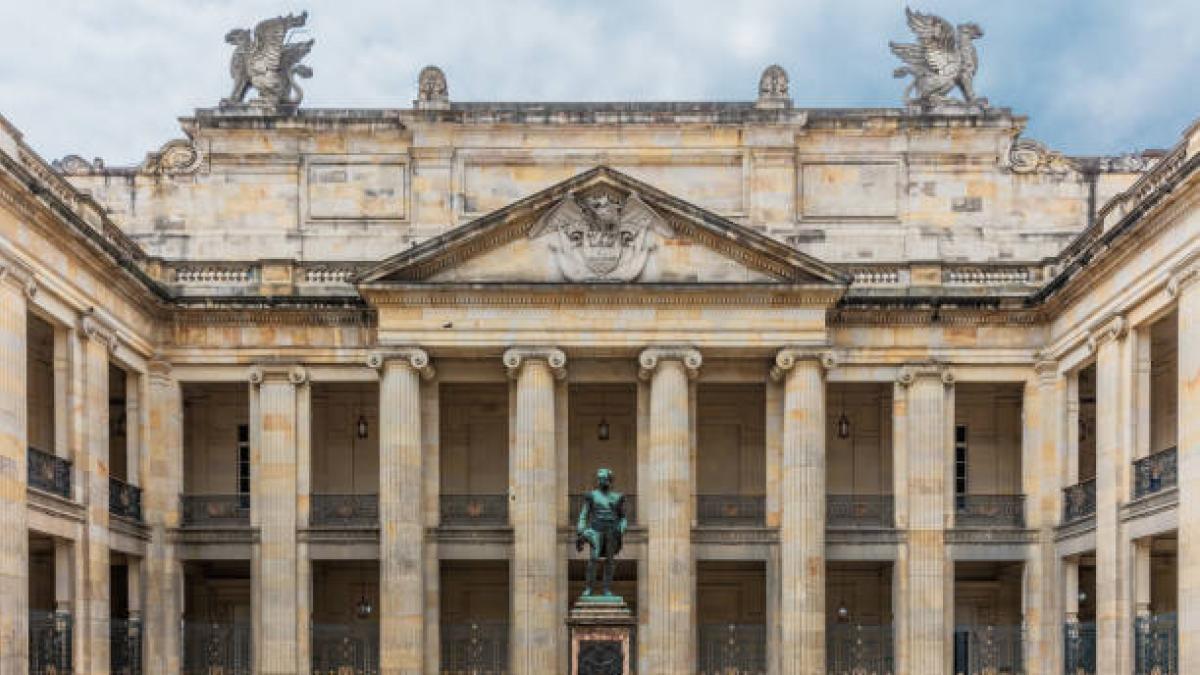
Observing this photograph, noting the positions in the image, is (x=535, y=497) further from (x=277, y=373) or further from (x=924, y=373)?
(x=924, y=373)

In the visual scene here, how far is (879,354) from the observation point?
3503cm

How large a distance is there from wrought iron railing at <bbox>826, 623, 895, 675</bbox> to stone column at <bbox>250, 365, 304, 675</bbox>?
10683mm

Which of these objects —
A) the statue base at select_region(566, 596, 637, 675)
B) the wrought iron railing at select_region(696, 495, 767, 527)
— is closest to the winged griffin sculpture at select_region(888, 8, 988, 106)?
the wrought iron railing at select_region(696, 495, 767, 527)

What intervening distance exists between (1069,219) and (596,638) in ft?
53.8

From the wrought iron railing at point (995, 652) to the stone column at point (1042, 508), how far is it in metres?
0.56

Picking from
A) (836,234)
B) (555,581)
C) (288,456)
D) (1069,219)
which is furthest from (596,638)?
(1069,219)

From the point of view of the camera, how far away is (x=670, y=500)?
111ft

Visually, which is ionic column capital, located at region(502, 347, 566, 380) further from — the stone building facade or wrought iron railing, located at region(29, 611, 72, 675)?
wrought iron railing, located at region(29, 611, 72, 675)

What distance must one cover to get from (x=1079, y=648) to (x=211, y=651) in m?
16.8

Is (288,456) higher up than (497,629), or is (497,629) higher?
(288,456)

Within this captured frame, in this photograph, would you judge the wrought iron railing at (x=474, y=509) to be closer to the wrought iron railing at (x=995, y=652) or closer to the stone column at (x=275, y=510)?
the stone column at (x=275, y=510)

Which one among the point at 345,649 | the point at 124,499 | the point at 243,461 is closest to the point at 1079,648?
the point at 345,649

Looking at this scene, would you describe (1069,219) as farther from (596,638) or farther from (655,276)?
(596,638)

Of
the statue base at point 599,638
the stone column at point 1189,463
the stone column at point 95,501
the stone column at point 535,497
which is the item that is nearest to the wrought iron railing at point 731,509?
the stone column at point 535,497
